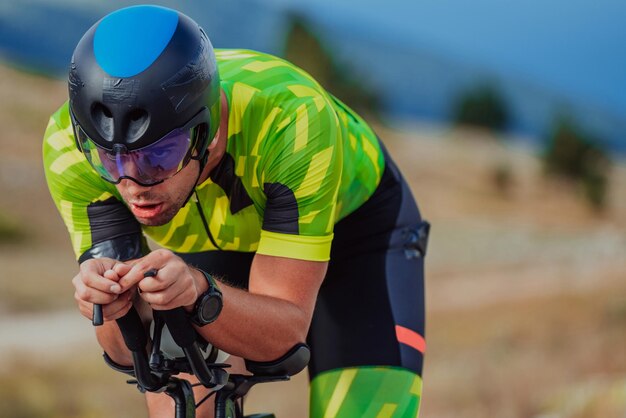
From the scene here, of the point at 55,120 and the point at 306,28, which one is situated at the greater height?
the point at 55,120

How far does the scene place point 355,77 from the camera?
37.1m

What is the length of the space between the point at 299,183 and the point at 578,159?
35.3 m

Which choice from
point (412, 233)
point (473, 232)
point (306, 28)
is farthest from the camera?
point (306, 28)

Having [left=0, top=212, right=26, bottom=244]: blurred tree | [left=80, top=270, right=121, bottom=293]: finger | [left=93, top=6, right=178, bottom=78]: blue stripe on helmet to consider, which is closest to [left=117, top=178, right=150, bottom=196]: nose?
[left=93, top=6, right=178, bottom=78]: blue stripe on helmet

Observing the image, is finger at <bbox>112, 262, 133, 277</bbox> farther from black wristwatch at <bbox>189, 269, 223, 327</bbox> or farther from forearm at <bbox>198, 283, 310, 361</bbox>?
forearm at <bbox>198, 283, 310, 361</bbox>

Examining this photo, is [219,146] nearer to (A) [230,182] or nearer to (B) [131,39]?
(A) [230,182]

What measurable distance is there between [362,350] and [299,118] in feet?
3.32

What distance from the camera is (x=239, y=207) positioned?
13.1 feet

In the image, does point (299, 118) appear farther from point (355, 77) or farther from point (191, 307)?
point (355, 77)

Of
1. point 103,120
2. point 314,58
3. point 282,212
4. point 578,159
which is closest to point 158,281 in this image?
point 103,120

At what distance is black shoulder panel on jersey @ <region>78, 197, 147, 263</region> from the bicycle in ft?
1.66

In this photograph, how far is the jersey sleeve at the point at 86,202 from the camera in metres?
3.85

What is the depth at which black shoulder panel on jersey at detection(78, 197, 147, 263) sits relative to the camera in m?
3.87

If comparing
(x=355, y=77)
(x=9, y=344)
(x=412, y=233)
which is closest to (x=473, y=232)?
(x=355, y=77)
